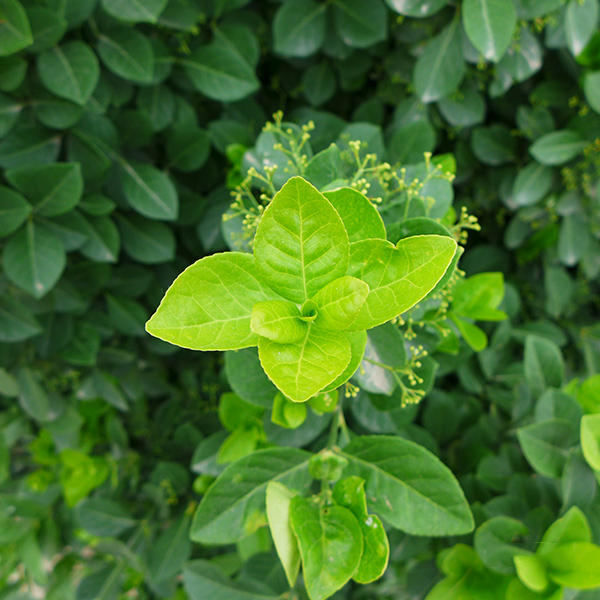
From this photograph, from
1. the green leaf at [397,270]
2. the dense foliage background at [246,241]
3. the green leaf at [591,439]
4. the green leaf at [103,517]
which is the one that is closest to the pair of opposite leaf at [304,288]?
the green leaf at [397,270]

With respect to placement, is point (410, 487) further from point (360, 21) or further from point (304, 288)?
point (360, 21)

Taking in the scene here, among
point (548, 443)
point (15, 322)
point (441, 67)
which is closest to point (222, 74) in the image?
point (441, 67)

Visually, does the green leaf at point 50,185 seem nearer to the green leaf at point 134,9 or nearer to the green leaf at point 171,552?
the green leaf at point 134,9

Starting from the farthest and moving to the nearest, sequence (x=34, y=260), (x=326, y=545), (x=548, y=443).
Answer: (x=34, y=260), (x=548, y=443), (x=326, y=545)

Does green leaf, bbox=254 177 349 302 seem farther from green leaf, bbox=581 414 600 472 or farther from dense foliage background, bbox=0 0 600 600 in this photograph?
green leaf, bbox=581 414 600 472

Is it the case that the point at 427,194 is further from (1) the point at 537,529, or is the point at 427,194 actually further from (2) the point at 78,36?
(2) the point at 78,36

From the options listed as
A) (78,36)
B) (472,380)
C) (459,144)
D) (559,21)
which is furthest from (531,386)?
(78,36)
